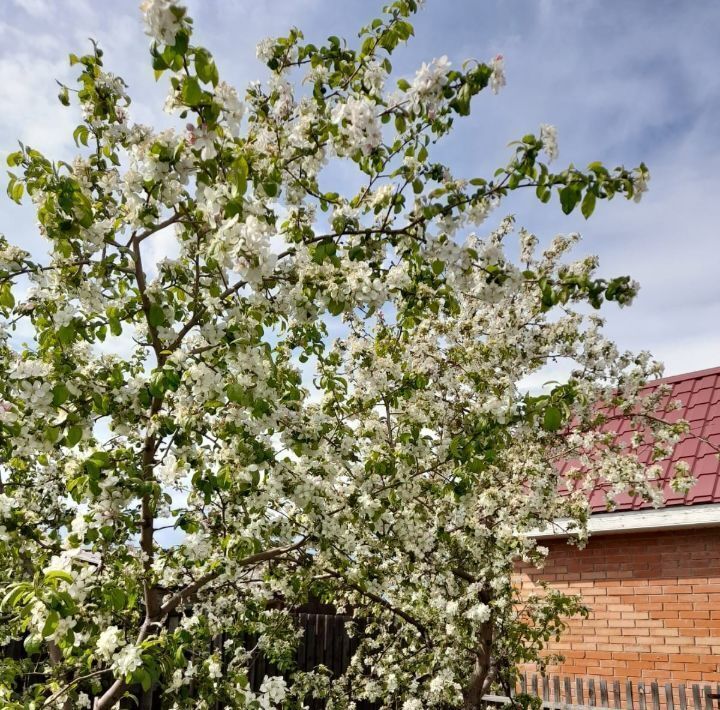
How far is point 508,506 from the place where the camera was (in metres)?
6.78

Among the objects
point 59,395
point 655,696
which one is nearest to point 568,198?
point 59,395

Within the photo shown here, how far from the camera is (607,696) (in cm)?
685

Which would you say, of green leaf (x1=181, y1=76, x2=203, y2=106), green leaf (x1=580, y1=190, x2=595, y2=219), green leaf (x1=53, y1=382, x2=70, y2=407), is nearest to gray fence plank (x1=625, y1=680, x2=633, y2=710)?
green leaf (x1=580, y1=190, x2=595, y2=219)

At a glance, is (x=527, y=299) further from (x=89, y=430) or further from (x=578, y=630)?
(x=89, y=430)

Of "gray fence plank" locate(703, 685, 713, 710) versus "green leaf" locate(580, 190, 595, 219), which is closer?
"green leaf" locate(580, 190, 595, 219)

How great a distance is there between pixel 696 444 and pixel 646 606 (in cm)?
191

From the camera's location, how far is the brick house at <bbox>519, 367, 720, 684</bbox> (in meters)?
7.50

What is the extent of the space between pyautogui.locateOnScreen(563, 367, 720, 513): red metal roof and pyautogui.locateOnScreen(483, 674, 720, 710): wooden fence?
184cm

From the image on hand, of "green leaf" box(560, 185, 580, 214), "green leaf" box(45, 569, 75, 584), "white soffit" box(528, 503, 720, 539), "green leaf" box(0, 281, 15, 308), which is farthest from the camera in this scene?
"white soffit" box(528, 503, 720, 539)

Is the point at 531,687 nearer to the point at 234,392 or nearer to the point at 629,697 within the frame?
the point at 629,697

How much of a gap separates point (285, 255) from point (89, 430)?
1.33 m

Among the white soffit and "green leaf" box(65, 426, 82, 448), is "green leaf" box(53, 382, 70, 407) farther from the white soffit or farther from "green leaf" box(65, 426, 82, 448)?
the white soffit

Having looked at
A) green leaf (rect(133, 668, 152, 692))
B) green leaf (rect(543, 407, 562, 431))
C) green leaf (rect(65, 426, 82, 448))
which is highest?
green leaf (rect(543, 407, 562, 431))

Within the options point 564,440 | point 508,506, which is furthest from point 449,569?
point 564,440
